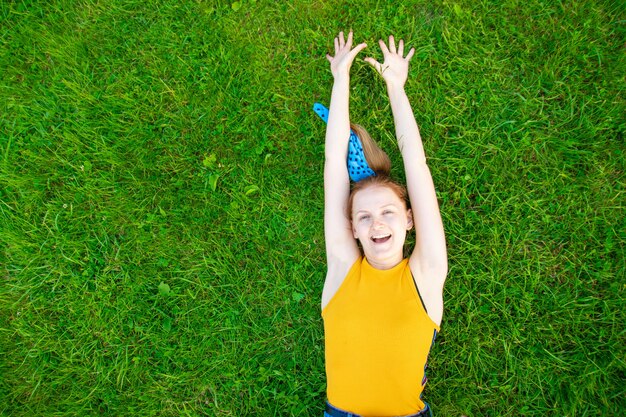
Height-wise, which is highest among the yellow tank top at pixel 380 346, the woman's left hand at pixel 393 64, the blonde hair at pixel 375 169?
the woman's left hand at pixel 393 64

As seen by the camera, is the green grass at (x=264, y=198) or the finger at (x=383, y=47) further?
the finger at (x=383, y=47)

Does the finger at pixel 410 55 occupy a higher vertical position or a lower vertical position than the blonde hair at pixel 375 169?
higher

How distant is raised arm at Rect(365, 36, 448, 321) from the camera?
2924 mm

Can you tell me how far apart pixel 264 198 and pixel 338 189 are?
0.82 meters

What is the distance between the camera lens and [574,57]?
3482 millimetres

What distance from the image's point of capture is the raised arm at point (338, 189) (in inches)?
124

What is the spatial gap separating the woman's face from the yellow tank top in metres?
0.18

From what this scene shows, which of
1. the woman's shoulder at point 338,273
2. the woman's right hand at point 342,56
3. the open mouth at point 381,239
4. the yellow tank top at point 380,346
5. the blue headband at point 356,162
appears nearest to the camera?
the yellow tank top at point 380,346

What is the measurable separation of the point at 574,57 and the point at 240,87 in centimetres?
310

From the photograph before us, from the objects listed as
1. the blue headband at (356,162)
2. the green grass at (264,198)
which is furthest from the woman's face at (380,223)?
the green grass at (264,198)

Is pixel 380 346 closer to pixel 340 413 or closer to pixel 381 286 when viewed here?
pixel 381 286

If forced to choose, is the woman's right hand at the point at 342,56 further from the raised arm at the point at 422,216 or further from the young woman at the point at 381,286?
the young woman at the point at 381,286

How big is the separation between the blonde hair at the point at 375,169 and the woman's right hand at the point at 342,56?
0.49 metres

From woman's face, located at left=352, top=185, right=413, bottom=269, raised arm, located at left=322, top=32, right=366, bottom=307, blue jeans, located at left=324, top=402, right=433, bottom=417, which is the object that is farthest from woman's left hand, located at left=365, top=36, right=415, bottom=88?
blue jeans, located at left=324, top=402, right=433, bottom=417
